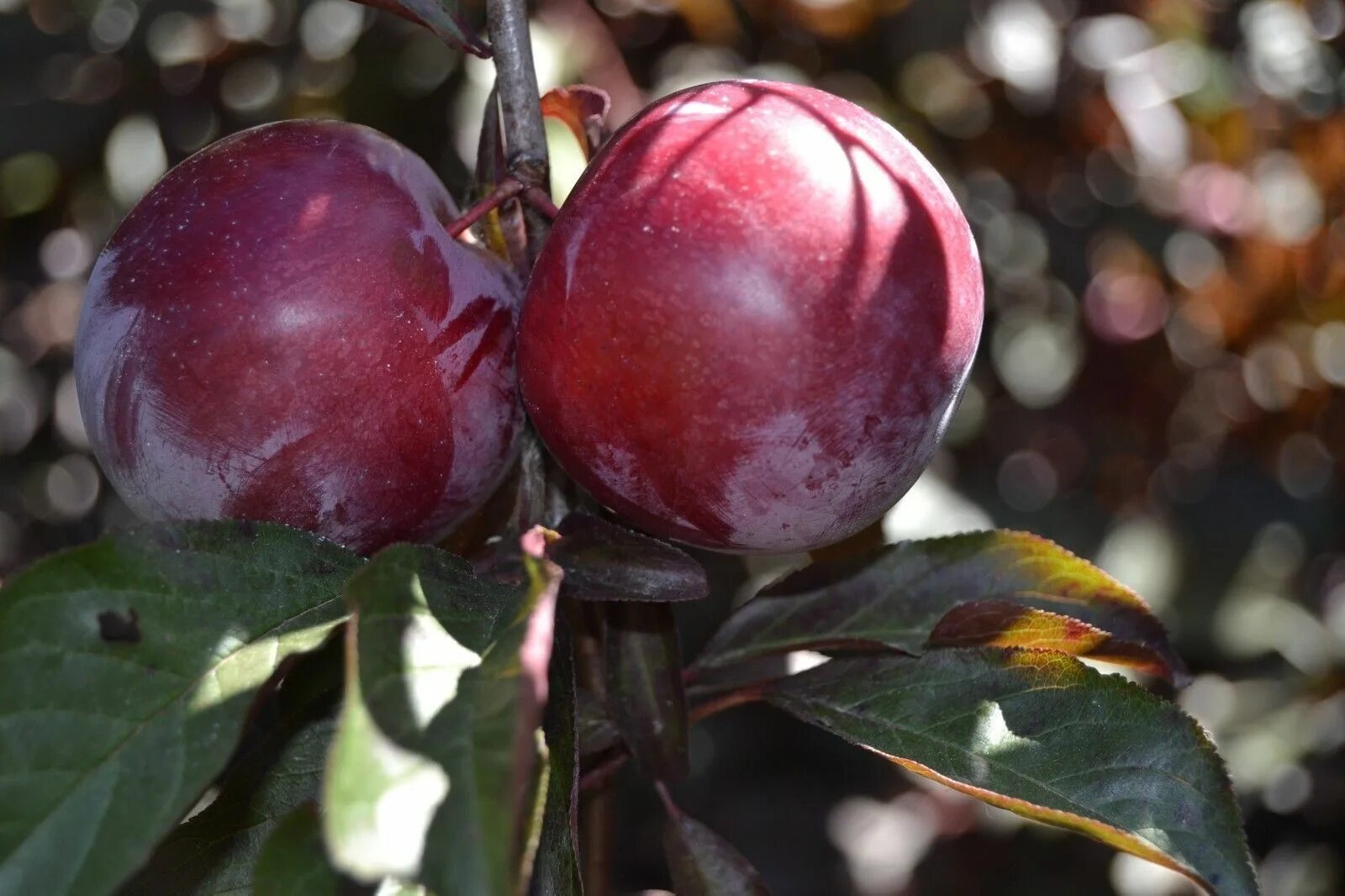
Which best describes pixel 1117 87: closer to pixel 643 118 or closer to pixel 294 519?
pixel 643 118

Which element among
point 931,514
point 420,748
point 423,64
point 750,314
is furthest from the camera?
point 423,64

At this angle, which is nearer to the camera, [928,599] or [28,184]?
[928,599]

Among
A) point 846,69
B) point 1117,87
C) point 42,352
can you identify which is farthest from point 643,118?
point 42,352

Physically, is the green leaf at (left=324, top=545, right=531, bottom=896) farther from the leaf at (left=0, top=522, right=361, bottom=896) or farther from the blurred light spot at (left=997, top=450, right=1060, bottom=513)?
the blurred light spot at (left=997, top=450, right=1060, bottom=513)

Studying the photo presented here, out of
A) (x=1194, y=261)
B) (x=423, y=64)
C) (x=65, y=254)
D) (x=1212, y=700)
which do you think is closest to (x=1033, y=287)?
(x=1194, y=261)

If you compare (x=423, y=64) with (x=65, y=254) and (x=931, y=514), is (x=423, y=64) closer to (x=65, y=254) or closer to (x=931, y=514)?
(x=65, y=254)

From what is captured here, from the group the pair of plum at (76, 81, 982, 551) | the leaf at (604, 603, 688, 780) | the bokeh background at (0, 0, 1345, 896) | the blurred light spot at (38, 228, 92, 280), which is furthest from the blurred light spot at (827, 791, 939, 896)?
the blurred light spot at (38, 228, 92, 280)

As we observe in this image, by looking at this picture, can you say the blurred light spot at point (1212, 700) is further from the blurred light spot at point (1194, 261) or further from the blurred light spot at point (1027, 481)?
the blurred light spot at point (1194, 261)
